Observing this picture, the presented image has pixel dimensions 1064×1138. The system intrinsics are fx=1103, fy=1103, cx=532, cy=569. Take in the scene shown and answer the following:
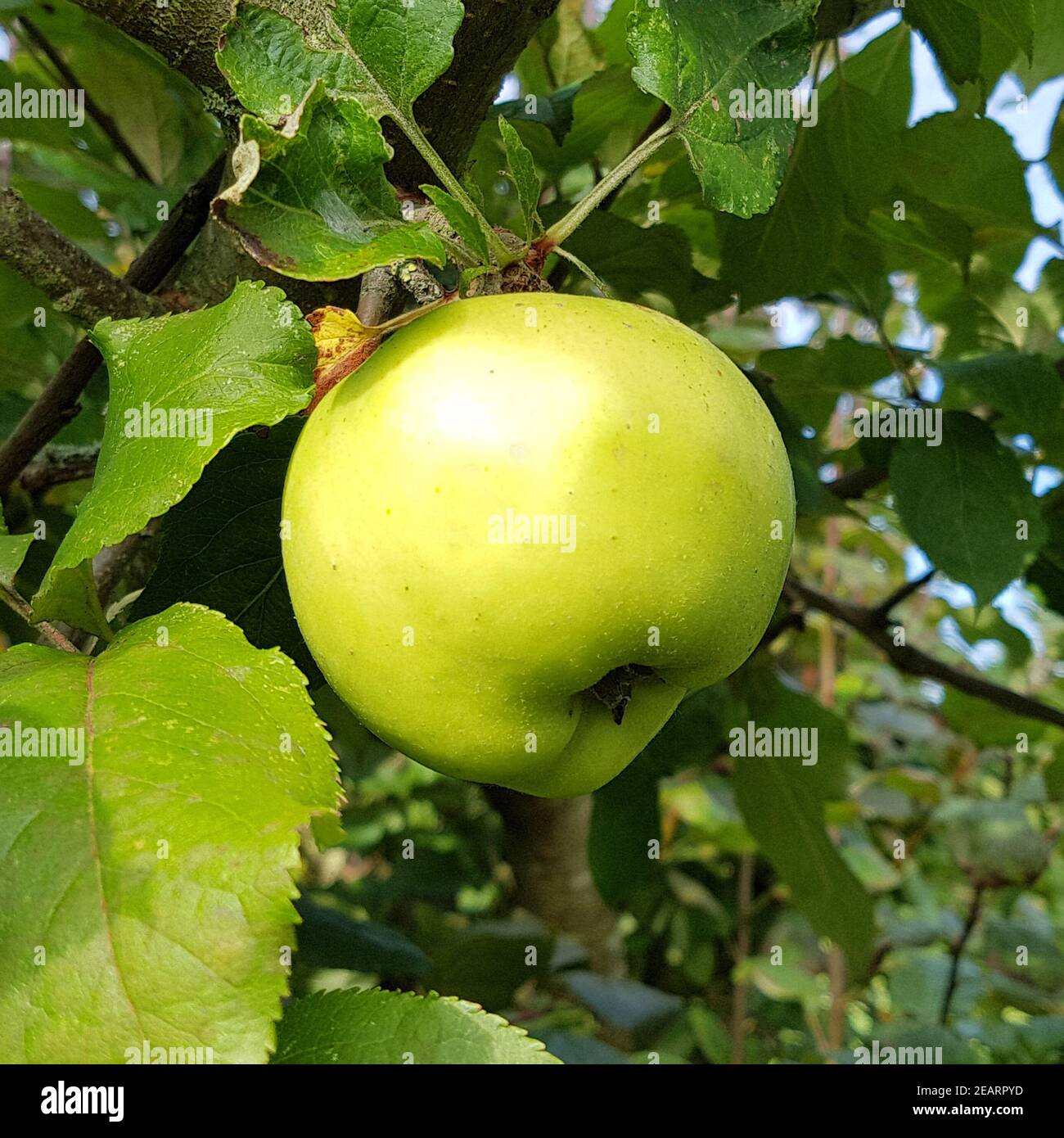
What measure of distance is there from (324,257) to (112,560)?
31cm

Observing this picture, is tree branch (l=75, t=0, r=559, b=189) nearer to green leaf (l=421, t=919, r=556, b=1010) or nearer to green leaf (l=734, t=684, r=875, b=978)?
green leaf (l=734, t=684, r=875, b=978)

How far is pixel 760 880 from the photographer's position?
2188mm

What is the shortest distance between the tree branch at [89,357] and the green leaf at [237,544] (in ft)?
0.49

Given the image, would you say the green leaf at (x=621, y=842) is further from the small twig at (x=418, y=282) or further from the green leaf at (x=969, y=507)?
the small twig at (x=418, y=282)

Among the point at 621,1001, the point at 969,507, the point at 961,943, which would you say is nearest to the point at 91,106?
the point at 969,507

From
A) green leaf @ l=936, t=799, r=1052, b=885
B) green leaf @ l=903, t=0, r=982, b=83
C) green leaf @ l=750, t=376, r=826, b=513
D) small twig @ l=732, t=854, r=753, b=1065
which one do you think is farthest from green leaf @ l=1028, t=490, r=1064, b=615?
small twig @ l=732, t=854, r=753, b=1065

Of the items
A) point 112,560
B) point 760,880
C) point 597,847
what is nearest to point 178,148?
point 112,560

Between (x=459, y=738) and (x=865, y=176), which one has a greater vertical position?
(x=865, y=176)

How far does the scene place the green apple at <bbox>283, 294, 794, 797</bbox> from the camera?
408 millimetres

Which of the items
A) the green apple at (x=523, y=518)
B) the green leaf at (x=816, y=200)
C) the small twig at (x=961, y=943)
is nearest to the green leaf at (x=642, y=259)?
the green leaf at (x=816, y=200)

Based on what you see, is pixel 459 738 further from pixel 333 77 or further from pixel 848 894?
pixel 848 894

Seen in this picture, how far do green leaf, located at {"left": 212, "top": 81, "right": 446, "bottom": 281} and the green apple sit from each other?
4cm

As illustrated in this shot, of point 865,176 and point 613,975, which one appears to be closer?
point 865,176

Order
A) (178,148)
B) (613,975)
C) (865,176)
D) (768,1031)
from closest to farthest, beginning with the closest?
1. (865,176)
2. (178,148)
3. (613,975)
4. (768,1031)
